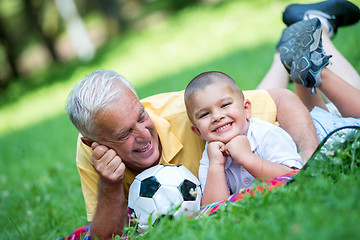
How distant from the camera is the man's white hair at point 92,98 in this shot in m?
3.03

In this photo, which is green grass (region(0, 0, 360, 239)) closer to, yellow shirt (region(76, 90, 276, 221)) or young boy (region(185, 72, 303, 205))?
young boy (region(185, 72, 303, 205))

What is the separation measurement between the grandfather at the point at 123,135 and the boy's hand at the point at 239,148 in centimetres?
49

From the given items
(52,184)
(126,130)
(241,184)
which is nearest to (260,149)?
(241,184)

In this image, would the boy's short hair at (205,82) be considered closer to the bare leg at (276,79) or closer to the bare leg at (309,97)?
the bare leg at (309,97)

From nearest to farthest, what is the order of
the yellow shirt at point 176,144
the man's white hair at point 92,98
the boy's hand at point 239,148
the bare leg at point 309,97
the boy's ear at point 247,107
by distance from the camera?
the boy's hand at point 239,148
the man's white hair at point 92,98
the boy's ear at point 247,107
the yellow shirt at point 176,144
the bare leg at point 309,97

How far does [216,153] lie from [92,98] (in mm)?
981

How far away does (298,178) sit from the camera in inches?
97.6

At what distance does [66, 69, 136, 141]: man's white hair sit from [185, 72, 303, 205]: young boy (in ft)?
1.88

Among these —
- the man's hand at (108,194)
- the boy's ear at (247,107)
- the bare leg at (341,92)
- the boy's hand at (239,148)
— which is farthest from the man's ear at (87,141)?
the bare leg at (341,92)

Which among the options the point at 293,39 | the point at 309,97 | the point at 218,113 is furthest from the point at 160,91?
the point at 218,113

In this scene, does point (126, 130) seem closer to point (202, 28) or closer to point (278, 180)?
point (278, 180)

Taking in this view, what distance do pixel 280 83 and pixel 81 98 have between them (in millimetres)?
2245

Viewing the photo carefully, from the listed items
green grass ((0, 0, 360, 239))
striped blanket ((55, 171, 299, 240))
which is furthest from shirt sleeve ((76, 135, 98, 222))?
striped blanket ((55, 171, 299, 240))

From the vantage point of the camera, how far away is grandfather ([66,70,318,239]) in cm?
305
